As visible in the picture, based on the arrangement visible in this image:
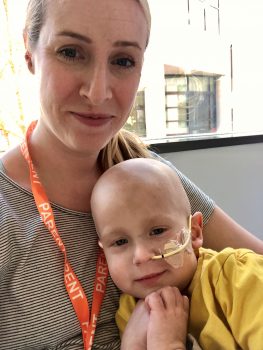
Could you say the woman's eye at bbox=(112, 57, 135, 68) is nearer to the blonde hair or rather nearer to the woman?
the woman

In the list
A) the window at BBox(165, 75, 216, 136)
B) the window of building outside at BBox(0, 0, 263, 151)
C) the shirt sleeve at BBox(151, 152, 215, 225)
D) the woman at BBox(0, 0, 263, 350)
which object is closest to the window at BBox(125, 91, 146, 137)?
the window of building outside at BBox(0, 0, 263, 151)

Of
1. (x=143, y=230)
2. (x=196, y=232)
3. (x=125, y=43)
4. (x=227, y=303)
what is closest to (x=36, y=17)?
(x=125, y=43)

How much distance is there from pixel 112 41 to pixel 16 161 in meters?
0.41

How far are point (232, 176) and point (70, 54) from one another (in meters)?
1.50

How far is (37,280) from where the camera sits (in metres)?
0.91

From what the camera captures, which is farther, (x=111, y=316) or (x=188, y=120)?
(x=188, y=120)

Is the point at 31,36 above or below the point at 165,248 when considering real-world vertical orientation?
above

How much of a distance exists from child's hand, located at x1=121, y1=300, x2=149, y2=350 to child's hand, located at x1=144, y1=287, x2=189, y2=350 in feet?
0.07

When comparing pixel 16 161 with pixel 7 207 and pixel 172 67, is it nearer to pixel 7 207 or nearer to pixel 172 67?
pixel 7 207

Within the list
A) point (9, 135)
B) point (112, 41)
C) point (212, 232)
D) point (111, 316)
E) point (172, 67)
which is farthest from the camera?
point (172, 67)

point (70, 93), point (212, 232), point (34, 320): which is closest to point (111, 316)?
point (34, 320)

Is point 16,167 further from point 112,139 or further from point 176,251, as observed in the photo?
point 176,251

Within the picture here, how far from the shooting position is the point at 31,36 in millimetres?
963

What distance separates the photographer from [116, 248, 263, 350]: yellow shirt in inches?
31.2
